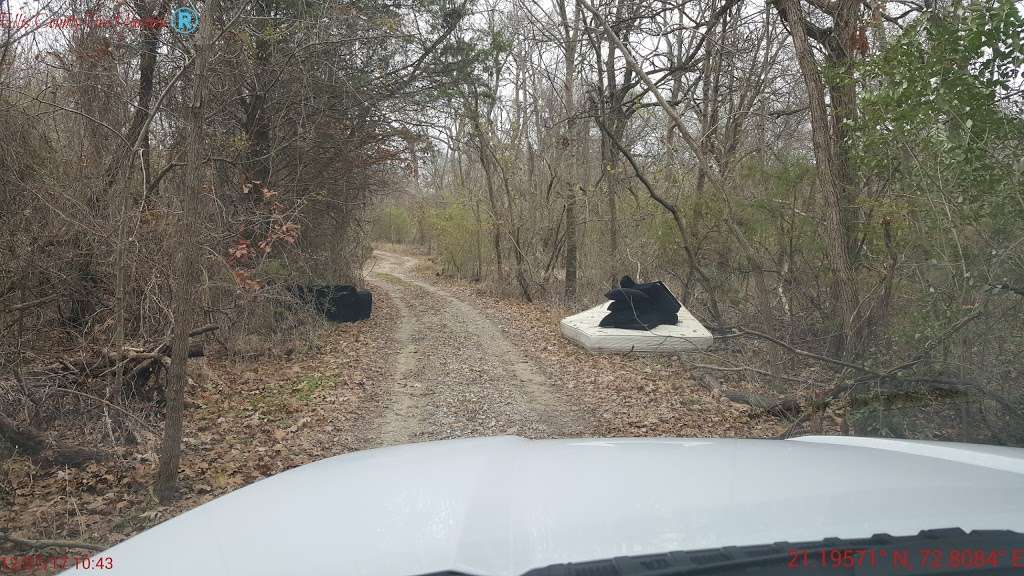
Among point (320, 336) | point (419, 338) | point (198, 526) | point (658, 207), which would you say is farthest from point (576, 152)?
point (198, 526)

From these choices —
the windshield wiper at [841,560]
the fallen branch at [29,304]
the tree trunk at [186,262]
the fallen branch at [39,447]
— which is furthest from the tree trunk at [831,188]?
the fallen branch at [29,304]

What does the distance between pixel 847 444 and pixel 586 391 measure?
5.73m

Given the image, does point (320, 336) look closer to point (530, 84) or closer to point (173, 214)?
point (173, 214)

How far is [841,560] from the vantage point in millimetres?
1488

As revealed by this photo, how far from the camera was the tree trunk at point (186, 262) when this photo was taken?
14.8 feet

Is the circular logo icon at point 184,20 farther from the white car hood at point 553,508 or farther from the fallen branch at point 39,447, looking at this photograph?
the white car hood at point 553,508

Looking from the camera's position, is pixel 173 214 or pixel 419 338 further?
pixel 419 338

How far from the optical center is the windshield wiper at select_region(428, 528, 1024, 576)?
142 centimetres

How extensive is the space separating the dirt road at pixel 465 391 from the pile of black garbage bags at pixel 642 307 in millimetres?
1790

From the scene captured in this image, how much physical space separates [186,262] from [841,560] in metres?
4.52

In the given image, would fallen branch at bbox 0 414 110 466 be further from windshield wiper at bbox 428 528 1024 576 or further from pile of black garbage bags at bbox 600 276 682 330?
pile of black garbage bags at bbox 600 276 682 330

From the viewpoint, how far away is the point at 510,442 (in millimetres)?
2863

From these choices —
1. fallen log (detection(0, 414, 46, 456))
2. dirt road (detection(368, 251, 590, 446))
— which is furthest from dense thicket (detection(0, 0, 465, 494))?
dirt road (detection(368, 251, 590, 446))

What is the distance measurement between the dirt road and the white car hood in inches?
168
